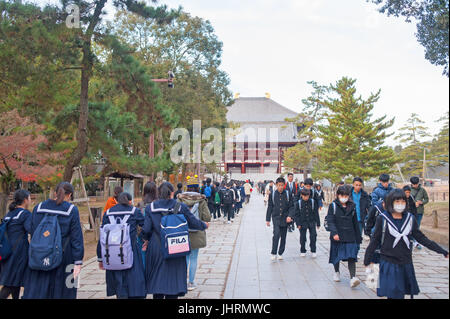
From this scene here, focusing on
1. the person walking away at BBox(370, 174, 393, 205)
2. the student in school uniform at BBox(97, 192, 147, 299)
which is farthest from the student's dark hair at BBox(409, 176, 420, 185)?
the student in school uniform at BBox(97, 192, 147, 299)

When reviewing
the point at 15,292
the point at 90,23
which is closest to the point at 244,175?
the point at 90,23

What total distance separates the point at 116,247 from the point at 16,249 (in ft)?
3.88

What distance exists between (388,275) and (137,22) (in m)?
21.9

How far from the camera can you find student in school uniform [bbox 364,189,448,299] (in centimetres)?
368

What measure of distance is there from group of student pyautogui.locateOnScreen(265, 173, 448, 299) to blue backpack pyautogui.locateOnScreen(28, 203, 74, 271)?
3029mm

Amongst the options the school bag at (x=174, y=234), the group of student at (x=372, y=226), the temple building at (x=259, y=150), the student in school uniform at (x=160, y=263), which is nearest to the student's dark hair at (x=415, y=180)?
the group of student at (x=372, y=226)

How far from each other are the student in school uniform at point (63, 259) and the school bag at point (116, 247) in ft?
0.76

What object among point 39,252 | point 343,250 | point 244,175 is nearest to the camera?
point 39,252

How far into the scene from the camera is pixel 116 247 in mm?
3912

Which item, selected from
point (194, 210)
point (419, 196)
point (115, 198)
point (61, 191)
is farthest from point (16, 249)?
point (419, 196)

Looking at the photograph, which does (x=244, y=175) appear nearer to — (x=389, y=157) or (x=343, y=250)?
(x=389, y=157)

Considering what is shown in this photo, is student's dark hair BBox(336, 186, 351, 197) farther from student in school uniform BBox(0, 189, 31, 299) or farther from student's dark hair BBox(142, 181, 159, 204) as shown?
student in school uniform BBox(0, 189, 31, 299)

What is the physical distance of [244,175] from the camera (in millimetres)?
57938

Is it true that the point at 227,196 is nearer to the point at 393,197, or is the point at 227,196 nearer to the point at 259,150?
the point at 393,197
